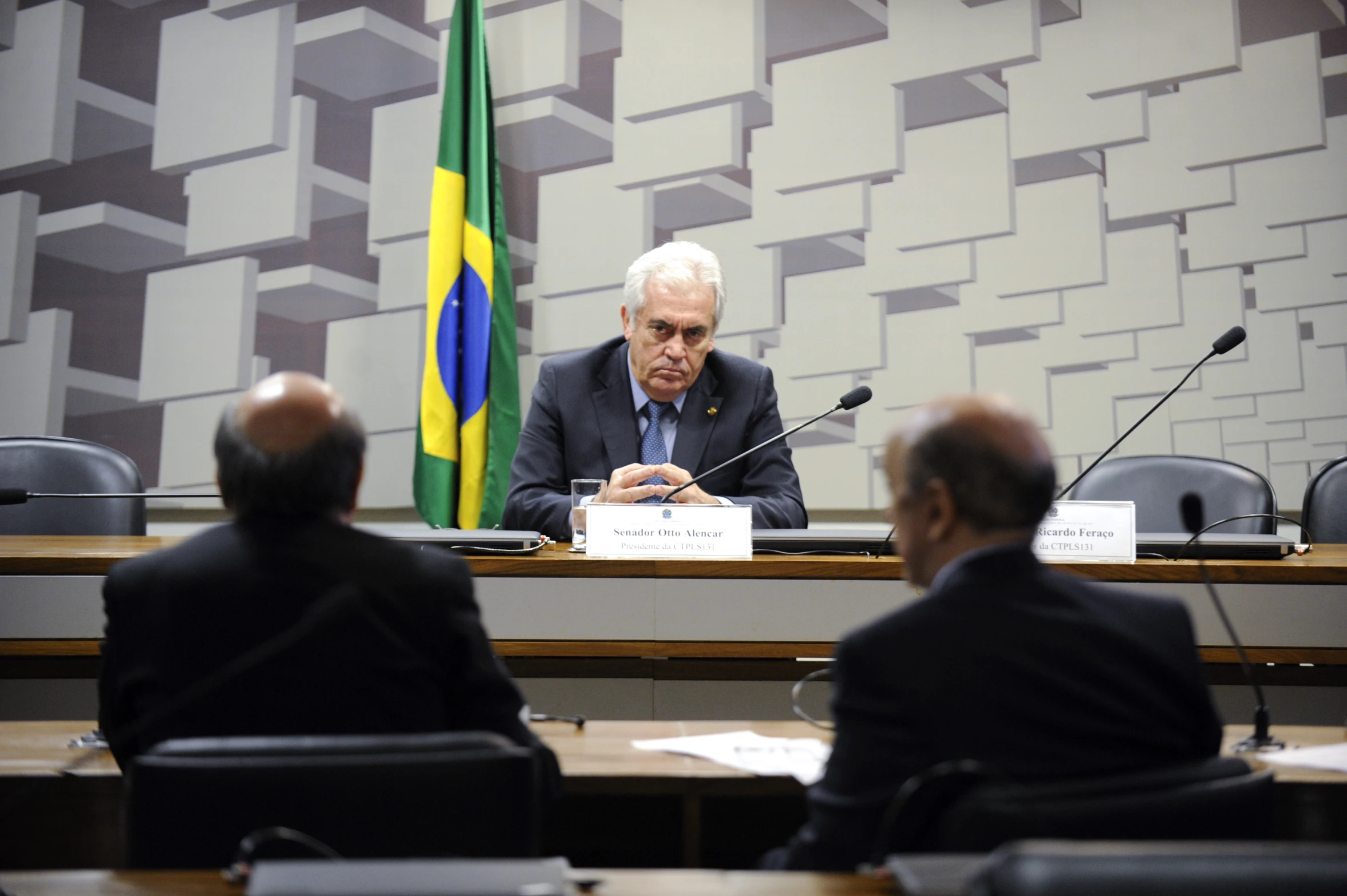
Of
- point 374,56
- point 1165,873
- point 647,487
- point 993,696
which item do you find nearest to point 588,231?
point 374,56

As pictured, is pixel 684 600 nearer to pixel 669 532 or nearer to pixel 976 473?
pixel 669 532

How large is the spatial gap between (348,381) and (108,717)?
2.98m

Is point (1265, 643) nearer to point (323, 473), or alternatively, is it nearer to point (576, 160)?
point (323, 473)

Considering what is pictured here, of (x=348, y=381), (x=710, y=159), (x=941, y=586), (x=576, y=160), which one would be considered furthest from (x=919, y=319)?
(x=941, y=586)

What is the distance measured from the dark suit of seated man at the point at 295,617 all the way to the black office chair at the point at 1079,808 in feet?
1.51

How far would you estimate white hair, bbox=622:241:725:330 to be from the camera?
10.0 ft

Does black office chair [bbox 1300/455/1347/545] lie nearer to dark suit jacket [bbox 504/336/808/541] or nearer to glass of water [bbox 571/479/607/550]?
dark suit jacket [bbox 504/336/808/541]

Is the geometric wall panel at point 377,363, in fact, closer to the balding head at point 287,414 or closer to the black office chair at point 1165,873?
the balding head at point 287,414

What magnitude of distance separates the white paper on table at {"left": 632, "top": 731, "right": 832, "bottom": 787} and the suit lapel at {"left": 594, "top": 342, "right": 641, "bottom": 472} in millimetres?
1517

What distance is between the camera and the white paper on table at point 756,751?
1.40 meters

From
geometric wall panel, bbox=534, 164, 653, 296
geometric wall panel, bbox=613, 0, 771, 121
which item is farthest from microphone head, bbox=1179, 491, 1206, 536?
geometric wall panel, bbox=613, 0, 771, 121

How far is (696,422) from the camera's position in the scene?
10.2 feet

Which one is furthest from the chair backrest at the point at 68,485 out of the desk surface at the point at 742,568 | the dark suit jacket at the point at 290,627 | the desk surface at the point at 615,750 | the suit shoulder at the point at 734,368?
the dark suit jacket at the point at 290,627

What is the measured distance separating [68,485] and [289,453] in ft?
7.05
